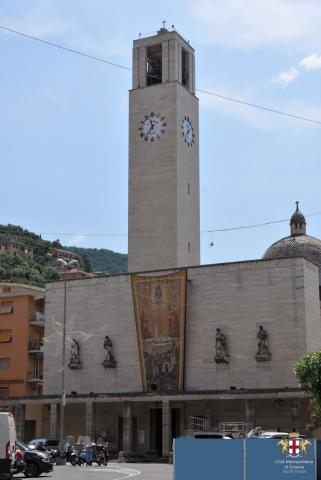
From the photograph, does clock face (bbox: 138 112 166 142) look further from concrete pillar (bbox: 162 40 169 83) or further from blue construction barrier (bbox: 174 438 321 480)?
blue construction barrier (bbox: 174 438 321 480)

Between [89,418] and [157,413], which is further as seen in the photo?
[157,413]

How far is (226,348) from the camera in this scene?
51.9 meters

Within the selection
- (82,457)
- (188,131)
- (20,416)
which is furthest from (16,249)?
(82,457)

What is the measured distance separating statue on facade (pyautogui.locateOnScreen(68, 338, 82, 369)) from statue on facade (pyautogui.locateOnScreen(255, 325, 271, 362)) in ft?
44.1

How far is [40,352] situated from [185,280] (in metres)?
16.5

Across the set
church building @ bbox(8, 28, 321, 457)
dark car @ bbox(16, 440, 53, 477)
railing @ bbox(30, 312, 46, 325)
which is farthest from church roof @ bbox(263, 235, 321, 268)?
dark car @ bbox(16, 440, 53, 477)

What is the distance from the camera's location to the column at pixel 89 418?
54.0m

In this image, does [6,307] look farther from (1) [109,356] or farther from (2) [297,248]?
(2) [297,248]

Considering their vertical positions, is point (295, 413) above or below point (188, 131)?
below

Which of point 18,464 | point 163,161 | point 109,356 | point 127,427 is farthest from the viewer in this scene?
point 163,161

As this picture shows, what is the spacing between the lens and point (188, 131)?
62781mm

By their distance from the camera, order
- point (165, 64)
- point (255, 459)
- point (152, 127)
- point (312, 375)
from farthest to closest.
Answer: point (165, 64) → point (152, 127) → point (312, 375) → point (255, 459)

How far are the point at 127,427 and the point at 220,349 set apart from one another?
25.6 feet

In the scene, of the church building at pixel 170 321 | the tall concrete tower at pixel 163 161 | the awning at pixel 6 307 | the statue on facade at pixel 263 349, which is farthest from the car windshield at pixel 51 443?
the awning at pixel 6 307
